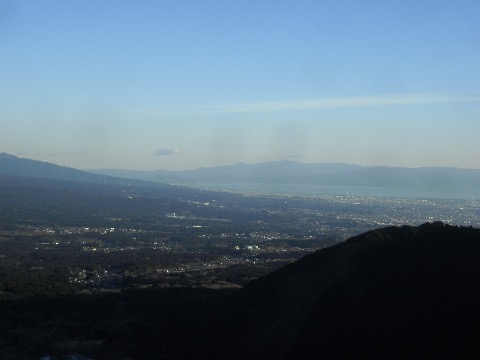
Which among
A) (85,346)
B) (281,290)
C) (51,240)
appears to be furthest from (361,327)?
(51,240)

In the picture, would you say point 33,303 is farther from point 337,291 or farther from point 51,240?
point 51,240

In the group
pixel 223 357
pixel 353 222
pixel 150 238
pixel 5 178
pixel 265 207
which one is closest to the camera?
pixel 223 357

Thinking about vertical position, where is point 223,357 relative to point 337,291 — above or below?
below

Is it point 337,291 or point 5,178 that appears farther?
point 5,178

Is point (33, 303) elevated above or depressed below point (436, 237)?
below

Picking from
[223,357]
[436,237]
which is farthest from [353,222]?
[223,357]

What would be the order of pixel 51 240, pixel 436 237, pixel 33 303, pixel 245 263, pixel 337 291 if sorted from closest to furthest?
pixel 337 291, pixel 436 237, pixel 33 303, pixel 245 263, pixel 51 240

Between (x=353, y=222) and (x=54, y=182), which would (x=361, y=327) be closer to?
(x=353, y=222)
